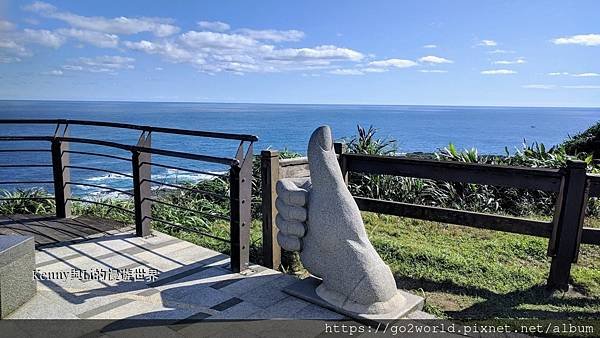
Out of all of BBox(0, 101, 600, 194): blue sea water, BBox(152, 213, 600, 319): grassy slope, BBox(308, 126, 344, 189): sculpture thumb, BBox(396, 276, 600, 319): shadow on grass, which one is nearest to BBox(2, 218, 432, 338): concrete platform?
BBox(152, 213, 600, 319): grassy slope

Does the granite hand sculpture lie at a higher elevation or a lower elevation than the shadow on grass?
higher

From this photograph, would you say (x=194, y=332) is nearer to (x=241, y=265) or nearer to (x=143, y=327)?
(x=143, y=327)

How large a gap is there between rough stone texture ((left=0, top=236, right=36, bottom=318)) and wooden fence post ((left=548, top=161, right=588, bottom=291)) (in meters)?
4.20

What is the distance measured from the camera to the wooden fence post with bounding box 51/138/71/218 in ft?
17.6

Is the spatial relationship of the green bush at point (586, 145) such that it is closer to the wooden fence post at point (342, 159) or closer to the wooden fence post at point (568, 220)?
the wooden fence post at point (568, 220)

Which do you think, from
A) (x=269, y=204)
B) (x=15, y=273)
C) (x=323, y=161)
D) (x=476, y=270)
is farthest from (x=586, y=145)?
(x=15, y=273)

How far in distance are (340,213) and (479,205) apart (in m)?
4.83

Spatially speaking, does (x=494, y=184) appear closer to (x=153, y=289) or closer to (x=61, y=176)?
(x=153, y=289)

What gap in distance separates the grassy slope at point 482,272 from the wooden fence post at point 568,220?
0.94 ft

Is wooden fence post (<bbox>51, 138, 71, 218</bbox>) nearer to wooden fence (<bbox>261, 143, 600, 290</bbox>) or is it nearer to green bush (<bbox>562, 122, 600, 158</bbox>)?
wooden fence (<bbox>261, 143, 600, 290</bbox>)

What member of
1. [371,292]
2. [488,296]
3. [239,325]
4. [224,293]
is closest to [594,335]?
[488,296]

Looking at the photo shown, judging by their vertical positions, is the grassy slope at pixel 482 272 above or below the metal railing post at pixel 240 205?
below

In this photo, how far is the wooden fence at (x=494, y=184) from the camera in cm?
350

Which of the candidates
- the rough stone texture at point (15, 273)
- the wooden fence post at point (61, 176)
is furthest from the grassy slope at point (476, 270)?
the rough stone texture at point (15, 273)
